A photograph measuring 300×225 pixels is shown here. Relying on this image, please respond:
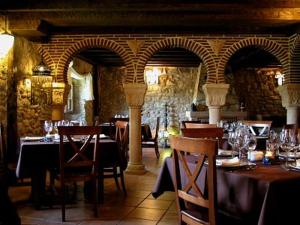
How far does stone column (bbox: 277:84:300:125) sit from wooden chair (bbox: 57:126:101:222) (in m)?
4.41

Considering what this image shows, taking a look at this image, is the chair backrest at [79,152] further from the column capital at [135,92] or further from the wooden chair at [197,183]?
the column capital at [135,92]

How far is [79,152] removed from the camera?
11.9 ft

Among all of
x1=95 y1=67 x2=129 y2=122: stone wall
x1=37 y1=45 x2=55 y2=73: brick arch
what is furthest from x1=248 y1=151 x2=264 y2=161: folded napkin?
x1=95 y1=67 x2=129 y2=122: stone wall

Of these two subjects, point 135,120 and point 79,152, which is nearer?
point 79,152

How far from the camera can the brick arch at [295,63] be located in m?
6.32

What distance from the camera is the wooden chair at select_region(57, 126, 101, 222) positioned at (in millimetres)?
3534

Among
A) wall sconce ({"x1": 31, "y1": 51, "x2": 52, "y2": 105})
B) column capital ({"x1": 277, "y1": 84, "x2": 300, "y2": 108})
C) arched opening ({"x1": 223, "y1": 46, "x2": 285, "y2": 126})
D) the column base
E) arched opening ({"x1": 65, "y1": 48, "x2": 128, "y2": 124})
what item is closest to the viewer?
wall sconce ({"x1": 31, "y1": 51, "x2": 52, "y2": 105})

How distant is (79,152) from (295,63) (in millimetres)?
4698

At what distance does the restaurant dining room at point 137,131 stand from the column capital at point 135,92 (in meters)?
0.02

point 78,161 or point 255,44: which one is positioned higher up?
point 255,44

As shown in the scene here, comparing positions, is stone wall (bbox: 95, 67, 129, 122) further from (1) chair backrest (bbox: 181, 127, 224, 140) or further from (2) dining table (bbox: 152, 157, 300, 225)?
(2) dining table (bbox: 152, 157, 300, 225)

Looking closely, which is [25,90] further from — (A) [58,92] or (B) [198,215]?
(B) [198,215]

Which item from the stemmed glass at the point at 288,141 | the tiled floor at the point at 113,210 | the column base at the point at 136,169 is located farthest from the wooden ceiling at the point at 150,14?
the stemmed glass at the point at 288,141

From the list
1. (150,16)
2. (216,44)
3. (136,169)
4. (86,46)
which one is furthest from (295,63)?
(86,46)
